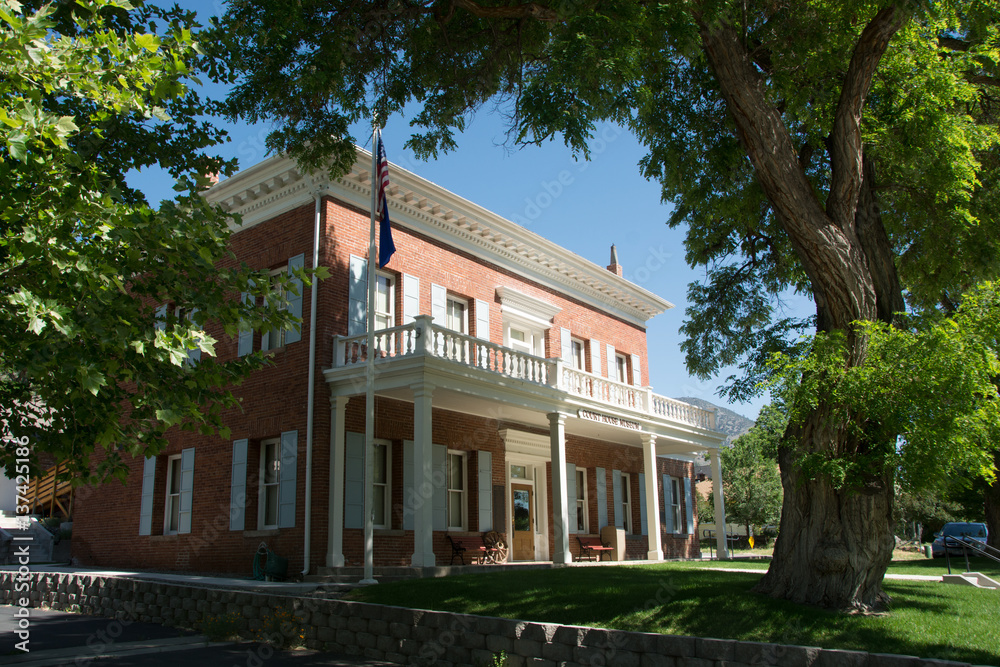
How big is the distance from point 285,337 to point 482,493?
19.7ft

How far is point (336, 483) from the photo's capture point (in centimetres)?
1477

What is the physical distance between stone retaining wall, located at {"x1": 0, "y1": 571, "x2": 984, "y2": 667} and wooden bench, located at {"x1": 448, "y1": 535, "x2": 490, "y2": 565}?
6.17 meters

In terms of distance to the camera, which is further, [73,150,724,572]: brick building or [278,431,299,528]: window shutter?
[278,431,299,528]: window shutter

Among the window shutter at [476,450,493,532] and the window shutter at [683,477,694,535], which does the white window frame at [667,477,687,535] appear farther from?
the window shutter at [476,450,493,532]

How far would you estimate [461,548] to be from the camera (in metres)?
16.7

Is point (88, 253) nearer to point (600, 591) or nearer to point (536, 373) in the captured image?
point (600, 591)

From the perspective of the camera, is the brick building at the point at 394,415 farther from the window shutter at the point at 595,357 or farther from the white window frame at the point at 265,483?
the window shutter at the point at 595,357

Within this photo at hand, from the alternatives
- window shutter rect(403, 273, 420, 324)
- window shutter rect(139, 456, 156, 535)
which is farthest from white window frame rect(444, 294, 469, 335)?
window shutter rect(139, 456, 156, 535)

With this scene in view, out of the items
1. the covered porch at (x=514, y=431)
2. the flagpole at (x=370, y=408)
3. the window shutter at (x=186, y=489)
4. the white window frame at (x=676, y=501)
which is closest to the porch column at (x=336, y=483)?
the covered porch at (x=514, y=431)

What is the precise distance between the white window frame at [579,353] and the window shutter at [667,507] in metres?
5.69

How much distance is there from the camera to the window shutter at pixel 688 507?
86.8 ft

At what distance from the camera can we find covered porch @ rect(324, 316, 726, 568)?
14.5m

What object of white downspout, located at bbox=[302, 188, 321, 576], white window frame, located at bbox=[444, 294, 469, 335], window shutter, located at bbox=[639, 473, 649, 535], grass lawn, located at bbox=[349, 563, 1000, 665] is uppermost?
white window frame, located at bbox=[444, 294, 469, 335]

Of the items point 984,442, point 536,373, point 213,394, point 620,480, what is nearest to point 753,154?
point 984,442
